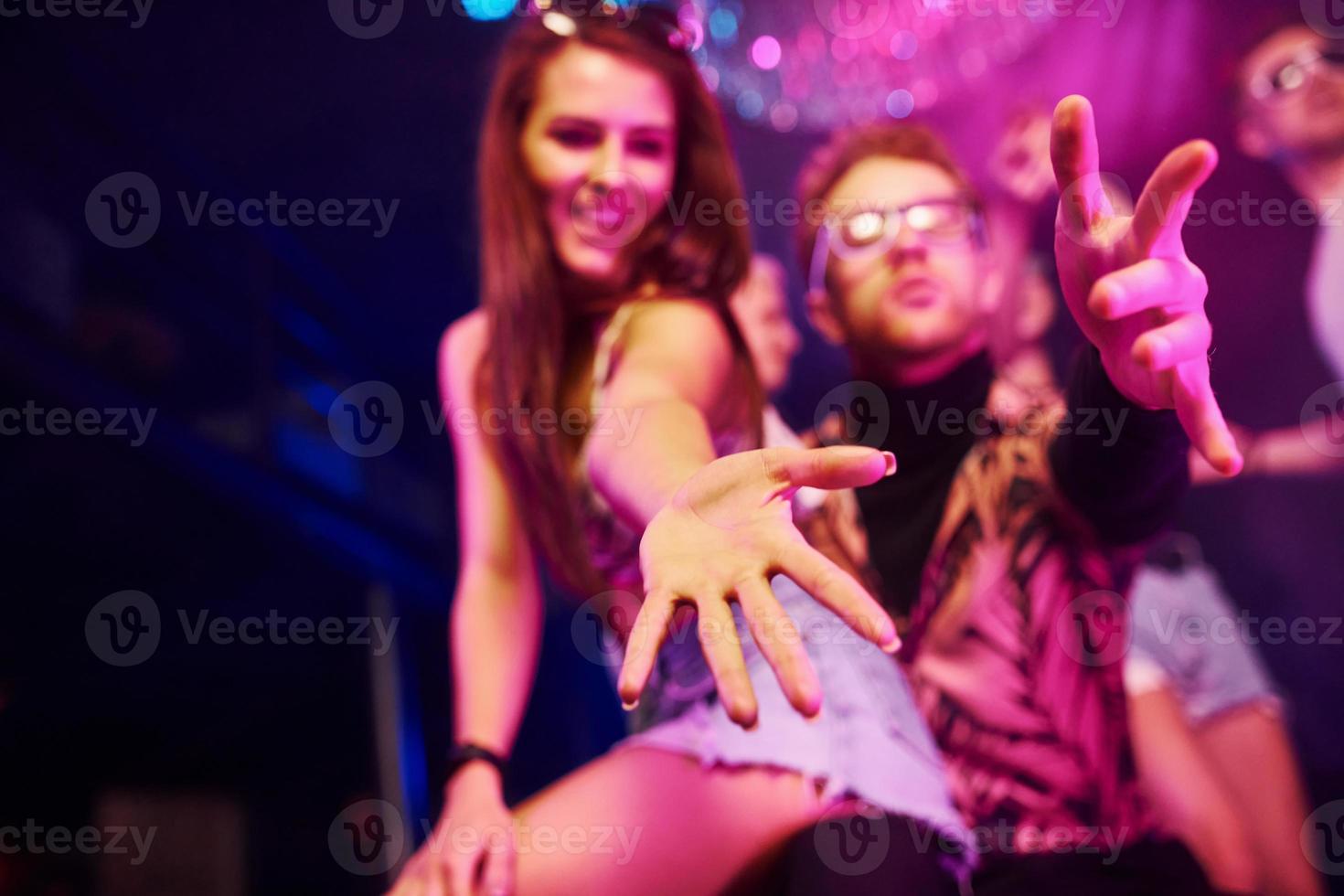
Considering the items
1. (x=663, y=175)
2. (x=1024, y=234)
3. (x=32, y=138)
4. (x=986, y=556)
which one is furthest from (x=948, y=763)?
(x=32, y=138)

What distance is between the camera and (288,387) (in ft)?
6.71

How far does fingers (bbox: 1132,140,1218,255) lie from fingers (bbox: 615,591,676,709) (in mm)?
379

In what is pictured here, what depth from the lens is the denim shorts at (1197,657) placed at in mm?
1661

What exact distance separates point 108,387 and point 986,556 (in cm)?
130

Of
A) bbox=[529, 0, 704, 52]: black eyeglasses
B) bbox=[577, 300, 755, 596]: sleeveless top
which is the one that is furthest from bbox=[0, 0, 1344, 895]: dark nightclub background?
bbox=[577, 300, 755, 596]: sleeveless top

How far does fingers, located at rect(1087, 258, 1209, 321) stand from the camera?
0.65 m

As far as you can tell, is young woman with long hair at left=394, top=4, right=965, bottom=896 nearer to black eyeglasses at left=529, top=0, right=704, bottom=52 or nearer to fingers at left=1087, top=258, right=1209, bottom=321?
black eyeglasses at left=529, top=0, right=704, bottom=52

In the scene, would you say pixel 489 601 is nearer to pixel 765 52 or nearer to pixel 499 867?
pixel 499 867

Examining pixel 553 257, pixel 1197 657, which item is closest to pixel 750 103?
pixel 553 257

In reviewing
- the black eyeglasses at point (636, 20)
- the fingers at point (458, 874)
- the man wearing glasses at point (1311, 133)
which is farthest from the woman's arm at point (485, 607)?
the man wearing glasses at point (1311, 133)

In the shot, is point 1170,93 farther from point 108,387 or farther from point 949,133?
point 108,387

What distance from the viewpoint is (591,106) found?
1.15m

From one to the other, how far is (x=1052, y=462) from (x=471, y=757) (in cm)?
65

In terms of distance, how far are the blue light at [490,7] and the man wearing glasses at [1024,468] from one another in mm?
531
